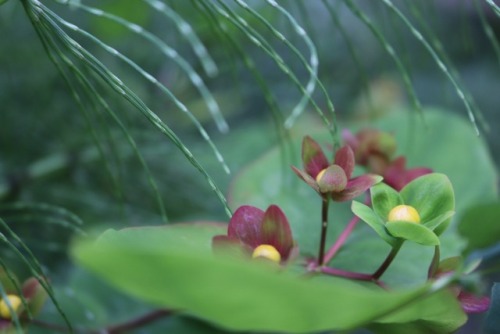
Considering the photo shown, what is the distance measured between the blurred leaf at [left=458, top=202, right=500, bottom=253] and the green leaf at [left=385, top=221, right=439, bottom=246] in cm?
2

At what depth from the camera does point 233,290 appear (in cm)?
19

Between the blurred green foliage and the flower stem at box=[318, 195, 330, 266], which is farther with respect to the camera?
the blurred green foliage

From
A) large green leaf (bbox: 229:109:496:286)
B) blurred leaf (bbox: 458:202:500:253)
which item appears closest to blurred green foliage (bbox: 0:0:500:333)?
large green leaf (bbox: 229:109:496:286)

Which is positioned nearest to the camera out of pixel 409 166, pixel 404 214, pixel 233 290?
pixel 233 290

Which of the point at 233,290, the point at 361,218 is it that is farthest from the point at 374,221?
the point at 233,290

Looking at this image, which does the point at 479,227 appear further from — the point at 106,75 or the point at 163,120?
A: the point at 163,120

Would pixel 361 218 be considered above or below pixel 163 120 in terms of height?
above

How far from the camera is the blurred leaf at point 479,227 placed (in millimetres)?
241

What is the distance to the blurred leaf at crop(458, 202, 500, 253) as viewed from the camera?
9.5 inches

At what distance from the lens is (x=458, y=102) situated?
1056 mm

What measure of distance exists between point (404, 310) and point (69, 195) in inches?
19.6

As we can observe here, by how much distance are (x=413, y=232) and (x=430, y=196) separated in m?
0.04

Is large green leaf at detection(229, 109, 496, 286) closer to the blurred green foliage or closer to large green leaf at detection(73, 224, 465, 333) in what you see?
the blurred green foliage

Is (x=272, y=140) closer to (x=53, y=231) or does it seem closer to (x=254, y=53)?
(x=53, y=231)
